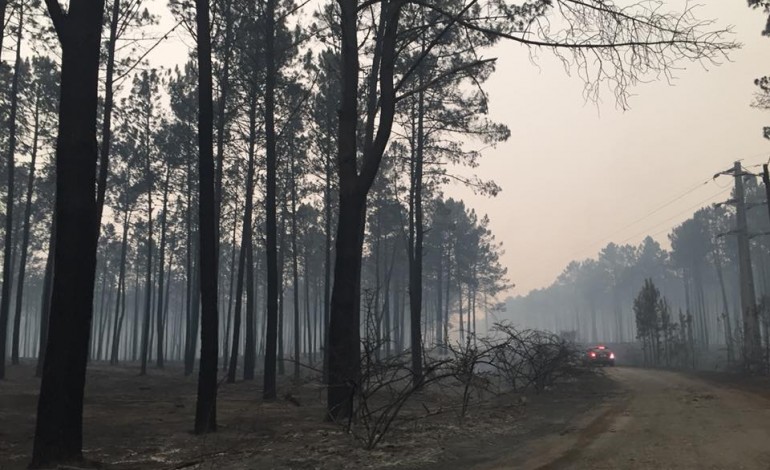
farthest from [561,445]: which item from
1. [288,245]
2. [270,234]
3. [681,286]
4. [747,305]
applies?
[681,286]

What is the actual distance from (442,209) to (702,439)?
2047cm

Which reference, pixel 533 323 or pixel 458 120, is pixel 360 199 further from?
pixel 533 323

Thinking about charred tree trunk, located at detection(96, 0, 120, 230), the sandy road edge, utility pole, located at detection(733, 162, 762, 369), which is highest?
charred tree trunk, located at detection(96, 0, 120, 230)

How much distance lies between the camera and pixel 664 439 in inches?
279

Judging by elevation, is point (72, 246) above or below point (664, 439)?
above

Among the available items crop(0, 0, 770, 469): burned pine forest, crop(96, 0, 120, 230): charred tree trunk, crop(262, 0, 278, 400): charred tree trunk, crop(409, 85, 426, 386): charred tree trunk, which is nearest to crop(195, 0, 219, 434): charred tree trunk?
crop(0, 0, 770, 469): burned pine forest

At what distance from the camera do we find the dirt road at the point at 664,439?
5.79 metres

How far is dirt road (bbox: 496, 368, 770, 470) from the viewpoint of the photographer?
5.79m

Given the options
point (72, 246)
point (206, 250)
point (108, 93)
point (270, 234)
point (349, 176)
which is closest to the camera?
point (72, 246)

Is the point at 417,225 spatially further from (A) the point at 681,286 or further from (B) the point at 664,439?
(A) the point at 681,286

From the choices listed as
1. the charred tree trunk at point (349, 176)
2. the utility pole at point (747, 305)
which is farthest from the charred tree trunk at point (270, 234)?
the utility pole at point (747, 305)

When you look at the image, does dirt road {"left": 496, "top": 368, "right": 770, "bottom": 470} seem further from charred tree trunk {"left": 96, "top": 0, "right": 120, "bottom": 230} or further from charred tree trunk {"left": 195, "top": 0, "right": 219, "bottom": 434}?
charred tree trunk {"left": 96, "top": 0, "right": 120, "bottom": 230}

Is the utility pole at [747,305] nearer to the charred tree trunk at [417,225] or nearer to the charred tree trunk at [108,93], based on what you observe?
the charred tree trunk at [417,225]

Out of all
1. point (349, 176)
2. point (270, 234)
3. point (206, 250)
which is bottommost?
point (206, 250)
